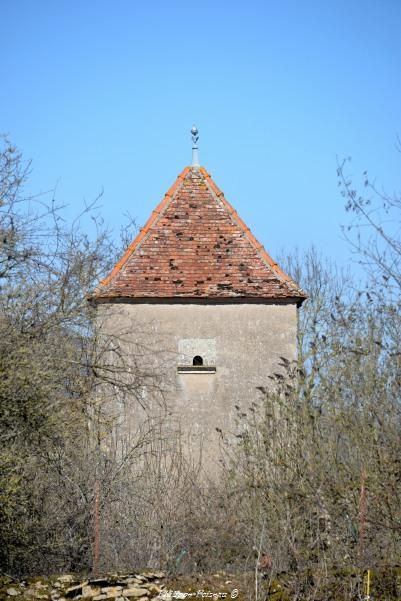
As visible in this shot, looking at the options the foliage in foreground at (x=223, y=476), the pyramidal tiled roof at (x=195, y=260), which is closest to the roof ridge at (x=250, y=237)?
the pyramidal tiled roof at (x=195, y=260)

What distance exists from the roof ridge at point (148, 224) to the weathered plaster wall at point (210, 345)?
0.78 m

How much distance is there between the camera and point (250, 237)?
20.0m

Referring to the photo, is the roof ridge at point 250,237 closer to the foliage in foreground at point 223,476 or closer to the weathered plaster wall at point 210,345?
the weathered plaster wall at point 210,345

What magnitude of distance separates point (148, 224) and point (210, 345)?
290 cm

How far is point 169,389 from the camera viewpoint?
18688mm

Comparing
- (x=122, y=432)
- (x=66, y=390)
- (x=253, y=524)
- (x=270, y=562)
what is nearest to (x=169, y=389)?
(x=122, y=432)

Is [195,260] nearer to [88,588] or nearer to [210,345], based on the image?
[210,345]

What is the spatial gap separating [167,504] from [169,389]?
549 cm

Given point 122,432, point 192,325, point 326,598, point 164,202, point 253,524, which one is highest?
point 164,202

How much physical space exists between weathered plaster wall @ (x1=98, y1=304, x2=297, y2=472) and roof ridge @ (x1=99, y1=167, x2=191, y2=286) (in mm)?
784

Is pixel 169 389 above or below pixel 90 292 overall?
below

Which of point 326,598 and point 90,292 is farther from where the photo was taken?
point 90,292

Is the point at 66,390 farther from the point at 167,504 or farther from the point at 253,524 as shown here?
the point at 253,524

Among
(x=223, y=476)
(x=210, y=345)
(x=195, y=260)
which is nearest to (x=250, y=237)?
(x=195, y=260)
